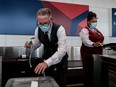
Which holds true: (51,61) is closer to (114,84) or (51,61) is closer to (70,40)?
(114,84)

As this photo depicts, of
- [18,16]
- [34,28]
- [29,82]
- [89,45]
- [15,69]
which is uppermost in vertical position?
[18,16]

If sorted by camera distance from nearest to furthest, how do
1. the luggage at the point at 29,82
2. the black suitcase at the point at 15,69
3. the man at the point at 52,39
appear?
the luggage at the point at 29,82
the man at the point at 52,39
the black suitcase at the point at 15,69

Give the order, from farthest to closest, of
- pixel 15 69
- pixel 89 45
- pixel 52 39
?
pixel 15 69 → pixel 89 45 → pixel 52 39

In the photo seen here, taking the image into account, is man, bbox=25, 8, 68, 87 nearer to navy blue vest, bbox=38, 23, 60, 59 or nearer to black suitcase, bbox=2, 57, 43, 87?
navy blue vest, bbox=38, 23, 60, 59

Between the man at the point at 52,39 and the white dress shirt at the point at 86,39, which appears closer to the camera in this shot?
the man at the point at 52,39

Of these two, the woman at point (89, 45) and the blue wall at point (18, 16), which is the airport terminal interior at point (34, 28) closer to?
the blue wall at point (18, 16)

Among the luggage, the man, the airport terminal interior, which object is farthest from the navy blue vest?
the luggage

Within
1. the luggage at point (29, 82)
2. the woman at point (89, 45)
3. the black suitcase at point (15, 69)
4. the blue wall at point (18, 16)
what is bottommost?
the black suitcase at point (15, 69)

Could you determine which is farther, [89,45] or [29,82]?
[89,45]

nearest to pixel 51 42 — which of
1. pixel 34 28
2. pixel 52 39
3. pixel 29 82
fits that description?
pixel 52 39

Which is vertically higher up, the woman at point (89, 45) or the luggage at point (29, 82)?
the woman at point (89, 45)

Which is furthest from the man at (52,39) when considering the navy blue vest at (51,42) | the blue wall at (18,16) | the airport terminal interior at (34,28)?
the blue wall at (18,16)

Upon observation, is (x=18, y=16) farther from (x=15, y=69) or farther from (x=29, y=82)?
(x=29, y=82)

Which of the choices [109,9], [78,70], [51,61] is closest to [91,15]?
[78,70]
